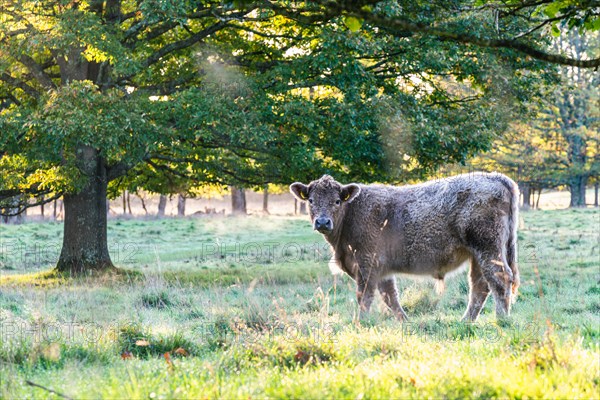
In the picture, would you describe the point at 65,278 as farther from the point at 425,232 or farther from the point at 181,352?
the point at 181,352

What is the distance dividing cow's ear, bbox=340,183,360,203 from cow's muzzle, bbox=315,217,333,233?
0.69 meters

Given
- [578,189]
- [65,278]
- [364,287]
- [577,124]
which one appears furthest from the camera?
[578,189]

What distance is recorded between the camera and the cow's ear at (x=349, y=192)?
1054cm

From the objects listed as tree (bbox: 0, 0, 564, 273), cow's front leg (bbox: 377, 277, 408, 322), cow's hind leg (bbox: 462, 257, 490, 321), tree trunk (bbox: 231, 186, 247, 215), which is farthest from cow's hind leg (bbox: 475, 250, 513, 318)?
tree trunk (bbox: 231, 186, 247, 215)

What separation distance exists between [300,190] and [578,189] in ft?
156

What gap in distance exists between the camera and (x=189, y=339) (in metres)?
7.54

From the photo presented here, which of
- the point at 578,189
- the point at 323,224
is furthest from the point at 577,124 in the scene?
the point at 323,224

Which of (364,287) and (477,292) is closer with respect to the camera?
(477,292)

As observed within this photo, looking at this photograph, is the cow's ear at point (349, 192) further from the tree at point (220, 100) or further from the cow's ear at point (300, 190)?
the tree at point (220, 100)

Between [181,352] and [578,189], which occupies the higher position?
[578,189]

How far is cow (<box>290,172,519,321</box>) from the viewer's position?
9555 mm

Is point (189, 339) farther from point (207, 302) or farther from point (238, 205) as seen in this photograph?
point (238, 205)

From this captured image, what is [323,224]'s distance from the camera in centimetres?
1009

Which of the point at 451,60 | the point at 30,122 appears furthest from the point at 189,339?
the point at 451,60
